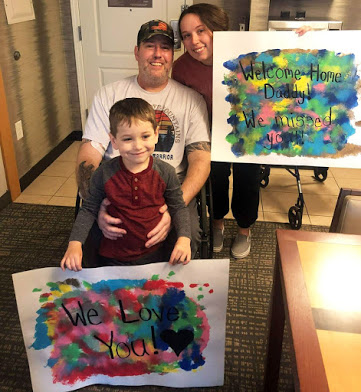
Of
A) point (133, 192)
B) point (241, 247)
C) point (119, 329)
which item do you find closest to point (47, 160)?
point (241, 247)

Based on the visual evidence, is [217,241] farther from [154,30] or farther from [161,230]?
[154,30]

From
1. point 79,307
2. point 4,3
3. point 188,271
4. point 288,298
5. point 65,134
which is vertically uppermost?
point 4,3

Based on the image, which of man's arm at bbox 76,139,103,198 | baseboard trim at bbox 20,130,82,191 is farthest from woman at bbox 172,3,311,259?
baseboard trim at bbox 20,130,82,191

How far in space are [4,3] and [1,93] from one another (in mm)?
521

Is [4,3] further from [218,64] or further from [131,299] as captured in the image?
[131,299]

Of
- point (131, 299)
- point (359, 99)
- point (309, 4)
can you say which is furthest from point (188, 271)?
point (309, 4)

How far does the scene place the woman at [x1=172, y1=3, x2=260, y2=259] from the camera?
5.13 feet

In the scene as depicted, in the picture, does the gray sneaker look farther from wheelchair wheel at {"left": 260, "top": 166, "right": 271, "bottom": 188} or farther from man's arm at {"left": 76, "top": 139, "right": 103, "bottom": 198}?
man's arm at {"left": 76, "top": 139, "right": 103, "bottom": 198}

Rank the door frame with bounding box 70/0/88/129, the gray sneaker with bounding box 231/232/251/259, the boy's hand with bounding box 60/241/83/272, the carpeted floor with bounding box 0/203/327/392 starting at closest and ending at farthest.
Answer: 1. the boy's hand with bounding box 60/241/83/272
2. the carpeted floor with bounding box 0/203/327/392
3. the gray sneaker with bounding box 231/232/251/259
4. the door frame with bounding box 70/0/88/129

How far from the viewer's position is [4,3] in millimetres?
2457

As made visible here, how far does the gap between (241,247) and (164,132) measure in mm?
849

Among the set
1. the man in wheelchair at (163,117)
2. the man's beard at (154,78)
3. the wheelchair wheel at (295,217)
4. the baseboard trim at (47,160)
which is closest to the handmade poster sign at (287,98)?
the man in wheelchair at (163,117)

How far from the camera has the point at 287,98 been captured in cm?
144

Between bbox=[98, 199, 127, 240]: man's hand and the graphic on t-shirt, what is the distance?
0.36 m
